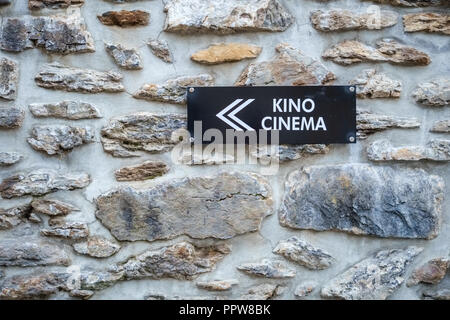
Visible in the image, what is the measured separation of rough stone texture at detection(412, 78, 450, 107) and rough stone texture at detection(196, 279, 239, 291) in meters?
0.92

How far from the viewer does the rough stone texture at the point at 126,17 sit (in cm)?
145

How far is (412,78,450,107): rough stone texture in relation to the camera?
57.1 inches

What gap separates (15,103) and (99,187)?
16.7 inches

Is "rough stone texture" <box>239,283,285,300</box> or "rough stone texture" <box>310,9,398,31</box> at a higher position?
"rough stone texture" <box>310,9,398,31</box>

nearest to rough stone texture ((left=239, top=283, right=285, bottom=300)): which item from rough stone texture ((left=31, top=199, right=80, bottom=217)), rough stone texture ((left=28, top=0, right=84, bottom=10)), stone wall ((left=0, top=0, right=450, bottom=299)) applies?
stone wall ((left=0, top=0, right=450, bottom=299))

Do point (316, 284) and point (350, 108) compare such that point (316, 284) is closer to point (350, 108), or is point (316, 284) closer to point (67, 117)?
point (350, 108)

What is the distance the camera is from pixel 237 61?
1462mm

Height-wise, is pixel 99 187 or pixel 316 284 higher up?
pixel 99 187

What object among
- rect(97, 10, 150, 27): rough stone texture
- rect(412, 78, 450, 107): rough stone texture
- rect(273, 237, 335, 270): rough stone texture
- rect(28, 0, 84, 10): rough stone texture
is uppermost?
rect(28, 0, 84, 10): rough stone texture

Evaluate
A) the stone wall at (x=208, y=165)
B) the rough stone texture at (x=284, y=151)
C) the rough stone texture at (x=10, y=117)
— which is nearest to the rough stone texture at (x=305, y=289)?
the stone wall at (x=208, y=165)

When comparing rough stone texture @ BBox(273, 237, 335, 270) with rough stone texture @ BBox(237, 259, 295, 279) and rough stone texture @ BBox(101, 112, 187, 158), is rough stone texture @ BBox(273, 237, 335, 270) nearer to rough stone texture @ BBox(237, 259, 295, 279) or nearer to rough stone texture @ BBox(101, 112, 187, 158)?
rough stone texture @ BBox(237, 259, 295, 279)
